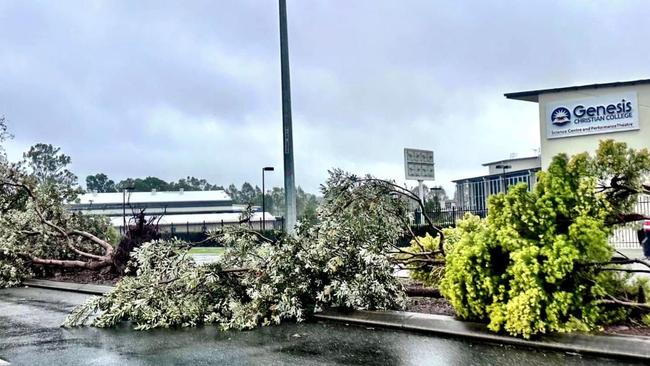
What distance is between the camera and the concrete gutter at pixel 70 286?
11922 millimetres

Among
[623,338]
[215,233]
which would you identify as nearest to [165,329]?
[215,233]

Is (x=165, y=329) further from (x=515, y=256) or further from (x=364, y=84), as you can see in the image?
(x=364, y=84)

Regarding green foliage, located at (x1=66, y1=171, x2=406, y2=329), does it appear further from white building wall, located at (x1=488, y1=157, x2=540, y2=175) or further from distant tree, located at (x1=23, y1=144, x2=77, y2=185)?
distant tree, located at (x1=23, y1=144, x2=77, y2=185)

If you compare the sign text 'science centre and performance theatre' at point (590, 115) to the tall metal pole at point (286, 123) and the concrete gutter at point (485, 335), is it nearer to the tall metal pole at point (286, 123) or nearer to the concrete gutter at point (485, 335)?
the tall metal pole at point (286, 123)

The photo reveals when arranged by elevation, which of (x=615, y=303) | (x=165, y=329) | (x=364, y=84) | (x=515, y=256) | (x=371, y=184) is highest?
(x=364, y=84)

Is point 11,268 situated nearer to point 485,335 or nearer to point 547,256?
point 485,335

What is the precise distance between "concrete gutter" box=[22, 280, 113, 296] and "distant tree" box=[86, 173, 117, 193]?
100752 mm

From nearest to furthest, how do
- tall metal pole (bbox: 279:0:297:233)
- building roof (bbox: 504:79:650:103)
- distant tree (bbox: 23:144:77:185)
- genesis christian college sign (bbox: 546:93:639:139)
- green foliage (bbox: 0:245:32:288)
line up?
tall metal pole (bbox: 279:0:297:233), green foliage (bbox: 0:245:32:288), building roof (bbox: 504:79:650:103), genesis christian college sign (bbox: 546:93:639:139), distant tree (bbox: 23:144:77:185)

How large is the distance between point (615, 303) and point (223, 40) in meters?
13.6

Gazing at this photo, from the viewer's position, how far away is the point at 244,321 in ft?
23.9

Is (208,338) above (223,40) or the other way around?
the other way around

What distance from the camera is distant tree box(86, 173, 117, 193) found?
354 ft

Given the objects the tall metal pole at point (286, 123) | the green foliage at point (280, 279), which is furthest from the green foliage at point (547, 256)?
the tall metal pole at point (286, 123)

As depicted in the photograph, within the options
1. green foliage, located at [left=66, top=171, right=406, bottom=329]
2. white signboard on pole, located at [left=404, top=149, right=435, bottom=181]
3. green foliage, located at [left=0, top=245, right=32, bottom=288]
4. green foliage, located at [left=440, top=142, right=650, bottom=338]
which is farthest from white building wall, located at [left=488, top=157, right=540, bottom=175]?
green foliage, located at [left=440, top=142, right=650, bottom=338]
